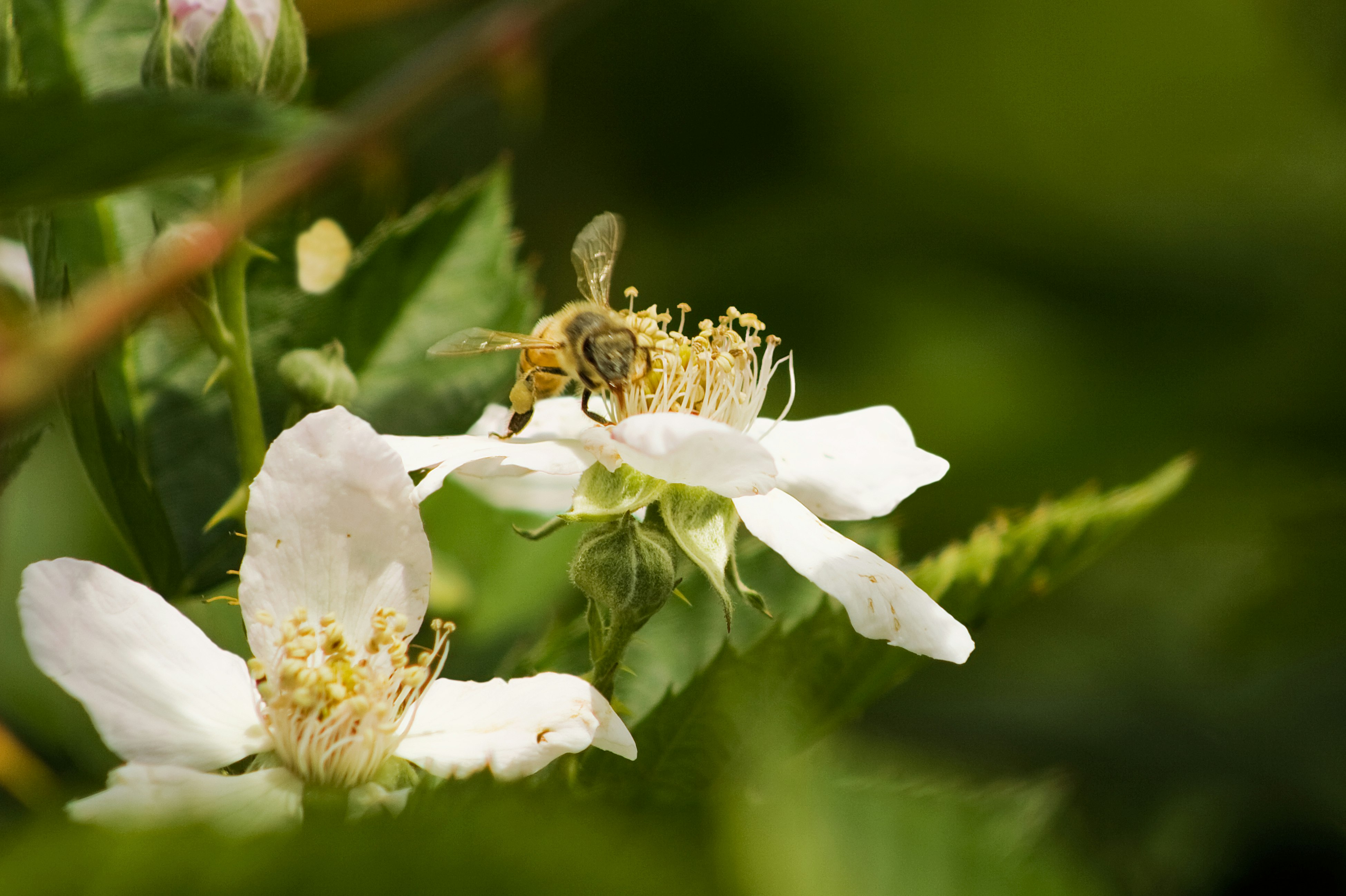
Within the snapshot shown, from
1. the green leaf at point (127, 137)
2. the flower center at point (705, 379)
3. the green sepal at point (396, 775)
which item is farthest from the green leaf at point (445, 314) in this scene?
the green leaf at point (127, 137)

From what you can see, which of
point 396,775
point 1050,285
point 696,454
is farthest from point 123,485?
point 1050,285

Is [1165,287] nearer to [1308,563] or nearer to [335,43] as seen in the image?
[1308,563]

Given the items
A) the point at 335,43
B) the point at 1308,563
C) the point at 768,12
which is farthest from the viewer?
the point at 768,12

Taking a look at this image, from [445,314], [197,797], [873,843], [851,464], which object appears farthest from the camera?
[445,314]

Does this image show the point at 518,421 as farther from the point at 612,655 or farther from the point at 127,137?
the point at 127,137

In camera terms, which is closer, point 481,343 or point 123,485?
point 123,485

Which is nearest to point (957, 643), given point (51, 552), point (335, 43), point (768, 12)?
point (51, 552)

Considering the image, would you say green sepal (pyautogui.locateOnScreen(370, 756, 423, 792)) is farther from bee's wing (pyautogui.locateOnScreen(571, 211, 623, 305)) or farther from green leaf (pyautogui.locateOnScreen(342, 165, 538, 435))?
bee's wing (pyautogui.locateOnScreen(571, 211, 623, 305))
